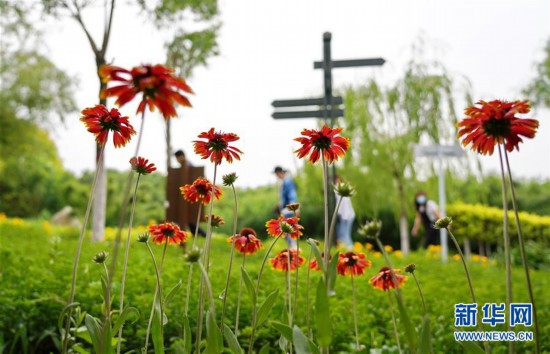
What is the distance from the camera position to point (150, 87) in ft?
2.88

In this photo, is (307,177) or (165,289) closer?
(165,289)

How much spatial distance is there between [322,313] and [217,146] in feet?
1.70

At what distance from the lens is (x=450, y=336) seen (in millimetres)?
2355

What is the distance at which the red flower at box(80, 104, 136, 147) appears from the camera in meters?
1.23

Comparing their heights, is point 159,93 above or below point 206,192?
above

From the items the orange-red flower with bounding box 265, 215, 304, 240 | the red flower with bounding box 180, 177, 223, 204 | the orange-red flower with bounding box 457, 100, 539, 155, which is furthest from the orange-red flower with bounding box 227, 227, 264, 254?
the orange-red flower with bounding box 457, 100, 539, 155

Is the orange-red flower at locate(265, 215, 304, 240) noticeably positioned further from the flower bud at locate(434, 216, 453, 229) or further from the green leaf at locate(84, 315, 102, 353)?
the green leaf at locate(84, 315, 102, 353)

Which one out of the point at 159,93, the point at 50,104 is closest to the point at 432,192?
the point at 159,93

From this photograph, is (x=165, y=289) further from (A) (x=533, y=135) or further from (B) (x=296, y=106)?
(B) (x=296, y=106)

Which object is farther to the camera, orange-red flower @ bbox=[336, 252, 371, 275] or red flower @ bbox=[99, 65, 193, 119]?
orange-red flower @ bbox=[336, 252, 371, 275]

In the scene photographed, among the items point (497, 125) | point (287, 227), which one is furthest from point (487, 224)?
point (497, 125)

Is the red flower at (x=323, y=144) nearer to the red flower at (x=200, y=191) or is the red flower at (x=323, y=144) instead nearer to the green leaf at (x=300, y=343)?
the red flower at (x=200, y=191)

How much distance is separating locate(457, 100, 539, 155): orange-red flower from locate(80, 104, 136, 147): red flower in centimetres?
77

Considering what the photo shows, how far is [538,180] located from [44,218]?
14767 millimetres
